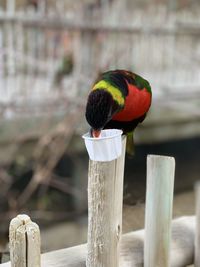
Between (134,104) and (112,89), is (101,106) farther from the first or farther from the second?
(134,104)

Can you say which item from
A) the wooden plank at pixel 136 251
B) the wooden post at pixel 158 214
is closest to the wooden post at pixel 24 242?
the wooden plank at pixel 136 251

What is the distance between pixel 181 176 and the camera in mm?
5672

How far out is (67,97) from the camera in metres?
4.64

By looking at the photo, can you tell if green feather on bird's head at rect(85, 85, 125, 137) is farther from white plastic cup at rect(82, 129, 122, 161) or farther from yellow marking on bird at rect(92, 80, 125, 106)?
white plastic cup at rect(82, 129, 122, 161)

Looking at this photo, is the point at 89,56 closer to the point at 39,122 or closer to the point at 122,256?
the point at 39,122

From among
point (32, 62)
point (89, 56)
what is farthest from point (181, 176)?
point (32, 62)

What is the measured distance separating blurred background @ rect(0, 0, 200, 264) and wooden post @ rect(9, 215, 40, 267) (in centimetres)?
284

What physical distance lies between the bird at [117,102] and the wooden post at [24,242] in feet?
0.92

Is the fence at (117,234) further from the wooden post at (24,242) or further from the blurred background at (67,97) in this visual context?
the blurred background at (67,97)

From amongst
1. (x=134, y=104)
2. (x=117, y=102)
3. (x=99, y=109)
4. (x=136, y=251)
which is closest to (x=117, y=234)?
(x=136, y=251)

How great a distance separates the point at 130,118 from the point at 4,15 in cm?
281

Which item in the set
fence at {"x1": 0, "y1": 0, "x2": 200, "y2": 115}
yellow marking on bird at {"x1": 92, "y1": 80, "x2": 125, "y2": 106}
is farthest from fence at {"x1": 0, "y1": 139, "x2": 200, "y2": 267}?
fence at {"x1": 0, "y1": 0, "x2": 200, "y2": 115}

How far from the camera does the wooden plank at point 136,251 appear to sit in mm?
1306

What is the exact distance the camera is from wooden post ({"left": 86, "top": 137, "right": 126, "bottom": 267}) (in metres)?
1.19
